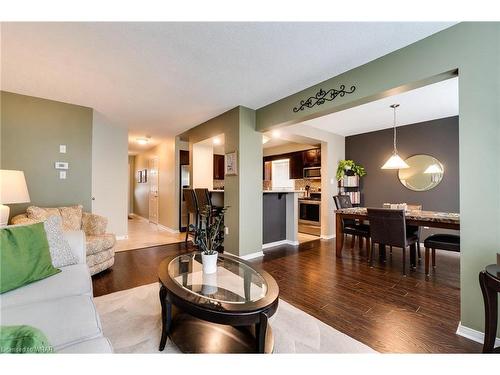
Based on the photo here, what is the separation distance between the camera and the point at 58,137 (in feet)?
11.2

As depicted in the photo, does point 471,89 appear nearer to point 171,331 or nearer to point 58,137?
point 171,331

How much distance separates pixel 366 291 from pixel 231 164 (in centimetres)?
255

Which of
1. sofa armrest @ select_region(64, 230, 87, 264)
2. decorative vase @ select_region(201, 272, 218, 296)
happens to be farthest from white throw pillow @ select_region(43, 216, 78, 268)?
decorative vase @ select_region(201, 272, 218, 296)

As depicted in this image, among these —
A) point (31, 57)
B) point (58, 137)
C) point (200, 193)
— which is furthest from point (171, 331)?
point (58, 137)

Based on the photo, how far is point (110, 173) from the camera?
15.2 ft

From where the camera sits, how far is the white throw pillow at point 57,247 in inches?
69.6

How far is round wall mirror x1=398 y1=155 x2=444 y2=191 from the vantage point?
4.25 meters

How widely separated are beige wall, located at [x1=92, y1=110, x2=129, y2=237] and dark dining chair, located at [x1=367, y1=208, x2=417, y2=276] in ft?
15.7

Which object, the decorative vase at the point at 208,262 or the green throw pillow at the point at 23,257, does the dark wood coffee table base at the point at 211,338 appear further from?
the green throw pillow at the point at 23,257

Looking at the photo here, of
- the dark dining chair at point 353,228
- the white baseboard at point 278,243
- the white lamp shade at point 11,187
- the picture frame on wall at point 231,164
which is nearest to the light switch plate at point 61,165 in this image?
the white lamp shade at point 11,187

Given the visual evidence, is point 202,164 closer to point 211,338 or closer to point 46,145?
point 46,145

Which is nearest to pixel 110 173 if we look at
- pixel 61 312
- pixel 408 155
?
pixel 61 312

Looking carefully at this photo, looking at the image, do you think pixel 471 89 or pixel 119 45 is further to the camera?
pixel 119 45
